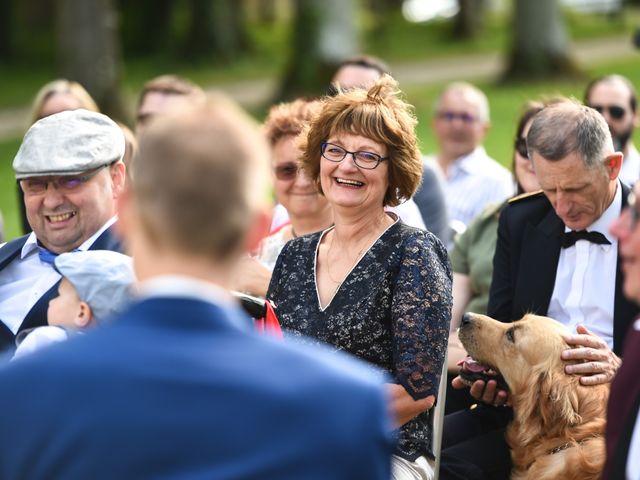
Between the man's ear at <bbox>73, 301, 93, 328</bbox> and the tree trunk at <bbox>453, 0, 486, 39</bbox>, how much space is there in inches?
1038

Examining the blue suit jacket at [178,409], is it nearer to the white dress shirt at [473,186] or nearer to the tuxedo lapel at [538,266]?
the tuxedo lapel at [538,266]

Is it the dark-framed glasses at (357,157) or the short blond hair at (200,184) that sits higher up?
the short blond hair at (200,184)

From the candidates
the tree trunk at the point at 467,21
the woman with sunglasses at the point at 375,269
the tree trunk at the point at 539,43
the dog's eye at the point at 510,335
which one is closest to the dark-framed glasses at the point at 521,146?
the woman with sunglasses at the point at 375,269

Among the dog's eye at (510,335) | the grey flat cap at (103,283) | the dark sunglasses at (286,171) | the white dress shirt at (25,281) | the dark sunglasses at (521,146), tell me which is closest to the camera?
the grey flat cap at (103,283)

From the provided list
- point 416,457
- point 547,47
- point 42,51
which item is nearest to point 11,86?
point 42,51

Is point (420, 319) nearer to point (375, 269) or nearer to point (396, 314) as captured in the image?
point (396, 314)

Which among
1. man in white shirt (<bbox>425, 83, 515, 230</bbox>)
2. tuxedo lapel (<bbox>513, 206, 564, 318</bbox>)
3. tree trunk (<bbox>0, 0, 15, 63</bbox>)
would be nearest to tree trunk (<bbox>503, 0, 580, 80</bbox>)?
man in white shirt (<bbox>425, 83, 515, 230</bbox>)

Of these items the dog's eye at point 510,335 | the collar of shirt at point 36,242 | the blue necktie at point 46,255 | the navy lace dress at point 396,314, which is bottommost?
the dog's eye at point 510,335

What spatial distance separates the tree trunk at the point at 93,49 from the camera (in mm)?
17250

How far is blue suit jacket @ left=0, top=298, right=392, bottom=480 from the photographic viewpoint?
5.67 ft

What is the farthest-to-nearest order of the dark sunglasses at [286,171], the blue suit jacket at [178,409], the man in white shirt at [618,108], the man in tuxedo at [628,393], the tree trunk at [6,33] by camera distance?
the tree trunk at [6,33] < the man in white shirt at [618,108] < the dark sunglasses at [286,171] < the man in tuxedo at [628,393] < the blue suit jacket at [178,409]

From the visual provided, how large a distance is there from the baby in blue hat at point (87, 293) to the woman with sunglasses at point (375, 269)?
121 centimetres

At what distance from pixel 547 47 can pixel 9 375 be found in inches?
794

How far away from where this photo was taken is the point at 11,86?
23953mm
